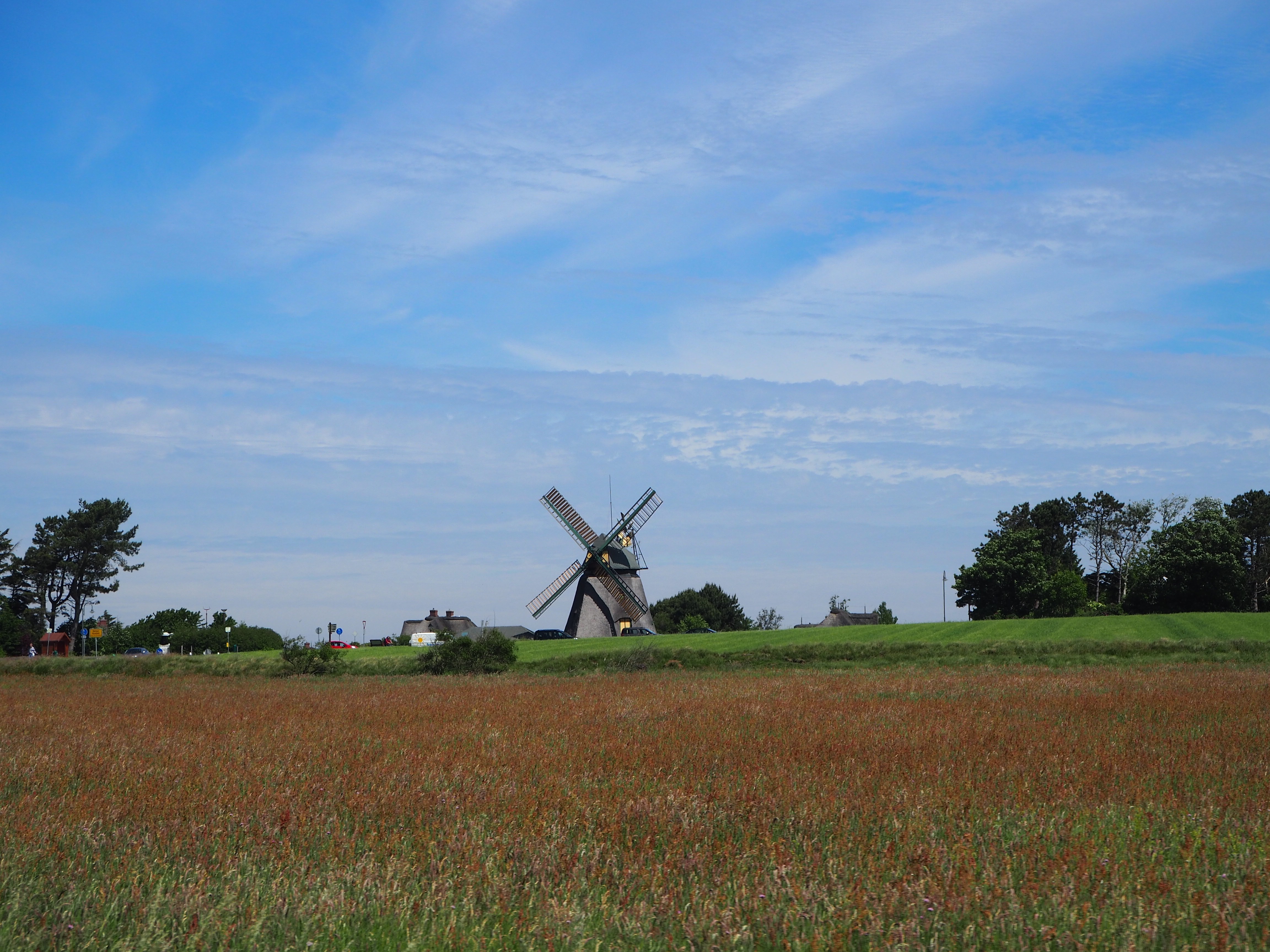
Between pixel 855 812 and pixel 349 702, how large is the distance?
15.1 meters

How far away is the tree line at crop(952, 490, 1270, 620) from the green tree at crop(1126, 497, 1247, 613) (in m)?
0.07

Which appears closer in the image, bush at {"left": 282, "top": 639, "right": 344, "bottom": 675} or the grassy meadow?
the grassy meadow

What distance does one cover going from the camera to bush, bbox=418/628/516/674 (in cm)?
3444

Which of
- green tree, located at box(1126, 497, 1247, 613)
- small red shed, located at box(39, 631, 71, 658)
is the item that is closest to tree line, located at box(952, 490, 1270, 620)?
green tree, located at box(1126, 497, 1247, 613)

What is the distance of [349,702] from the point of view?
19.7m

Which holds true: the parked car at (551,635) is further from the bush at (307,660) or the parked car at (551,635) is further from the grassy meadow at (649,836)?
the grassy meadow at (649,836)

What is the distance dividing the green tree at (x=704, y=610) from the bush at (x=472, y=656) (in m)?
80.6

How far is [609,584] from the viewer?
248 feet

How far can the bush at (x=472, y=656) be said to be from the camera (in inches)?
1356

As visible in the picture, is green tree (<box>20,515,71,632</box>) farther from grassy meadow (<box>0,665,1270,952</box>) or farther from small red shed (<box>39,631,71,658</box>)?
grassy meadow (<box>0,665,1270,952</box>)

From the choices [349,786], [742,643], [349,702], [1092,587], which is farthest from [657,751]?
[1092,587]

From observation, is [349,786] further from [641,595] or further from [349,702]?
[641,595]

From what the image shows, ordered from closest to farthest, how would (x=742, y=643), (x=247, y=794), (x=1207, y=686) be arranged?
(x=247, y=794) → (x=1207, y=686) → (x=742, y=643)

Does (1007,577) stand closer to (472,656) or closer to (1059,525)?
(1059,525)
